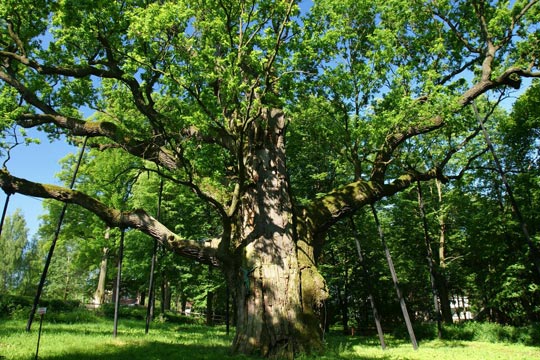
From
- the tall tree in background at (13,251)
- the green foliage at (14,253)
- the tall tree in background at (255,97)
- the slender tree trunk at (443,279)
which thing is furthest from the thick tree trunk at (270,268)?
the green foliage at (14,253)

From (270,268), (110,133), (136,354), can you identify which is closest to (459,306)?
(270,268)

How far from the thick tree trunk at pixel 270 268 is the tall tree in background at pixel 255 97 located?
0.11ft

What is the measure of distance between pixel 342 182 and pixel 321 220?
46.9 ft

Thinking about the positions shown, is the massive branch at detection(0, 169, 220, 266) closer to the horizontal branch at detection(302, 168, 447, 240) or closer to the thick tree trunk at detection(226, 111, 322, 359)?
the thick tree trunk at detection(226, 111, 322, 359)

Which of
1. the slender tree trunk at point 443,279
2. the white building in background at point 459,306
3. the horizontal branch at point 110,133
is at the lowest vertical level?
the white building in background at point 459,306

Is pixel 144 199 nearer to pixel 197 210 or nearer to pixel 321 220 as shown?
pixel 197 210

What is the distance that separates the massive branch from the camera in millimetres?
10250

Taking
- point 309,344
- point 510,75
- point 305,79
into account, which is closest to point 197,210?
point 305,79

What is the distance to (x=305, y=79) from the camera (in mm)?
11836

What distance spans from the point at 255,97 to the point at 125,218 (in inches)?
205

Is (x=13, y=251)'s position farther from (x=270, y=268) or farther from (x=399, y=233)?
(x=270, y=268)

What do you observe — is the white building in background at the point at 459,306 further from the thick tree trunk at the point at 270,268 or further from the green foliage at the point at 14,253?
the green foliage at the point at 14,253

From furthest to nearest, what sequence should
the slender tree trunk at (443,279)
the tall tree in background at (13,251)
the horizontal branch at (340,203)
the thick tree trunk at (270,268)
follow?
the tall tree in background at (13,251) → the slender tree trunk at (443,279) → the horizontal branch at (340,203) → the thick tree trunk at (270,268)

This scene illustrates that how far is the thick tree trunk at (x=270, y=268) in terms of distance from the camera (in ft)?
28.8
